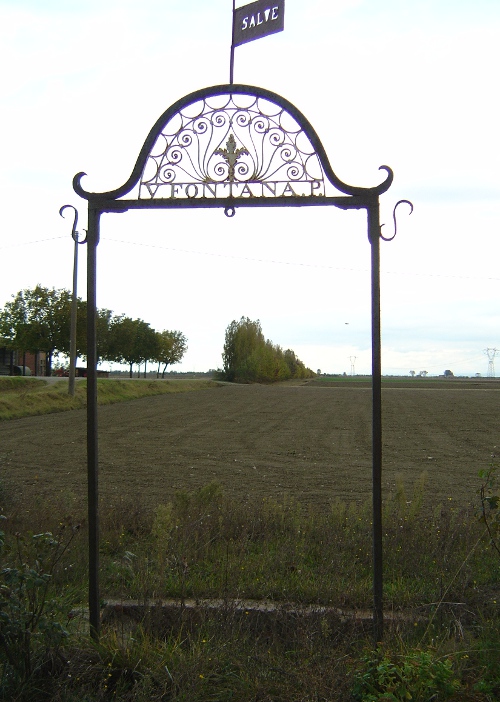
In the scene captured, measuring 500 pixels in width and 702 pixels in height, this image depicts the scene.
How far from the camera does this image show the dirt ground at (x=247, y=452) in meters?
11.2

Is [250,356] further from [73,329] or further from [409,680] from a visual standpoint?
[409,680]

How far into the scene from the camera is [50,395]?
30.5 metres

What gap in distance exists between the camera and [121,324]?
202ft

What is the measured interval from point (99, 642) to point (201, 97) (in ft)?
10.5

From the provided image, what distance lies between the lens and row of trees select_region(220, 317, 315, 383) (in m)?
58.5

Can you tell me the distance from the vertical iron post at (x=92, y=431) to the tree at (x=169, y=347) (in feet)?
233

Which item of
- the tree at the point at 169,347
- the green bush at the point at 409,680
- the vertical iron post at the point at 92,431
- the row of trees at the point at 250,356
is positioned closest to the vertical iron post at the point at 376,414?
the green bush at the point at 409,680

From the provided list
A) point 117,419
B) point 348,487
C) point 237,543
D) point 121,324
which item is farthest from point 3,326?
point 237,543

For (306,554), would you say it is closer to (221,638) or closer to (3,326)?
(221,638)

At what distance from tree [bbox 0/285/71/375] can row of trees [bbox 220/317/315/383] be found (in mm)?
15071

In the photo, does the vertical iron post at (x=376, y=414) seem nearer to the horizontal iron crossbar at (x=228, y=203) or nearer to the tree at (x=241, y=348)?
the horizontal iron crossbar at (x=228, y=203)

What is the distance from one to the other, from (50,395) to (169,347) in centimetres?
4952

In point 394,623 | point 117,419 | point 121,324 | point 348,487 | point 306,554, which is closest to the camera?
point 394,623

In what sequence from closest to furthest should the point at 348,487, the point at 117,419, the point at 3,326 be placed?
the point at 348,487
the point at 117,419
the point at 3,326
